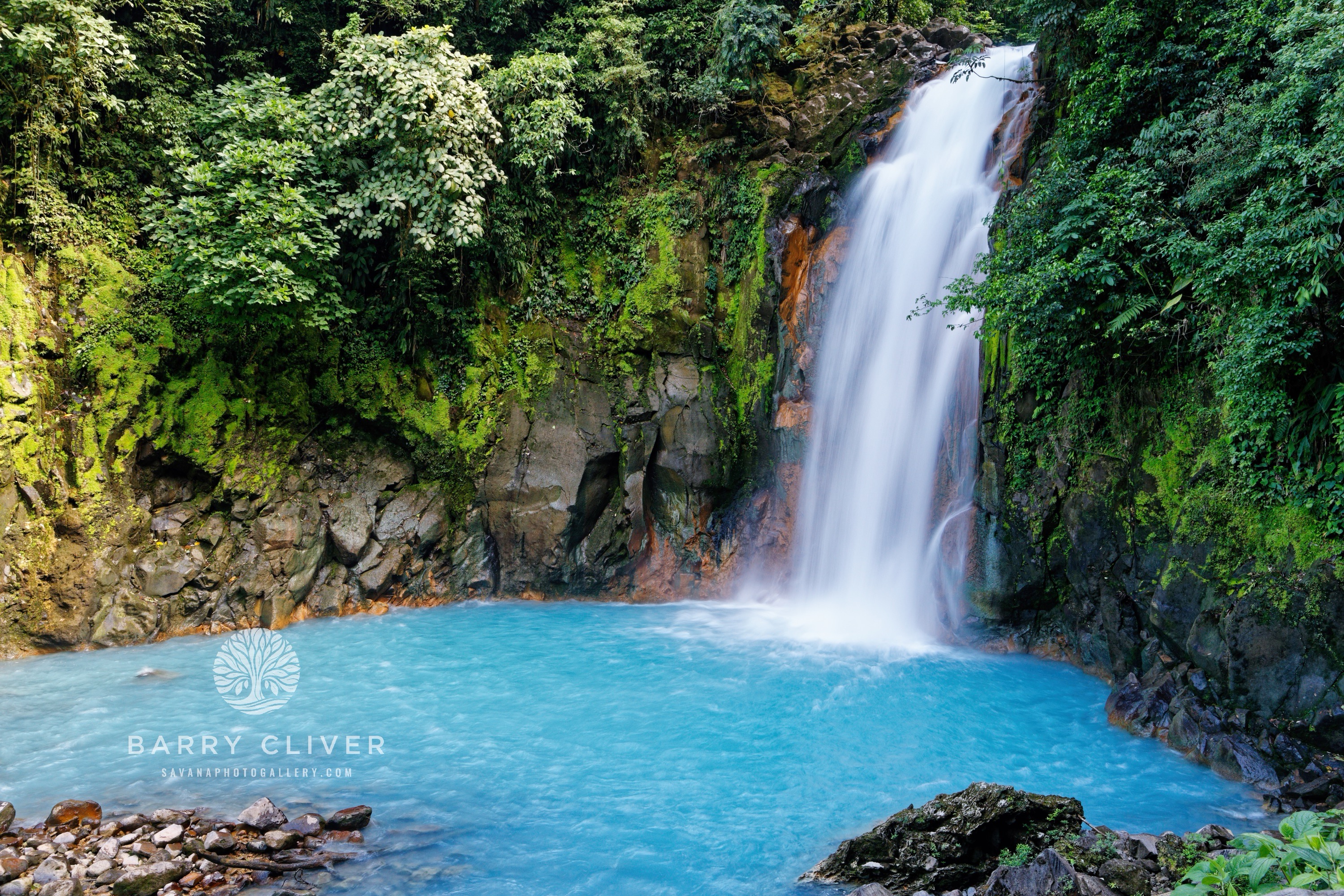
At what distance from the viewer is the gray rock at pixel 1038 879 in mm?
4246

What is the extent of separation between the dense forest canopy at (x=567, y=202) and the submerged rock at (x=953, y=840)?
12.9ft

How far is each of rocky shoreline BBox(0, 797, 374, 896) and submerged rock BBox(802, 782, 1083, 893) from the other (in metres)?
3.76

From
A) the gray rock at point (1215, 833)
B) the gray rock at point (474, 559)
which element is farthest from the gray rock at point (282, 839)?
the gray rock at point (474, 559)

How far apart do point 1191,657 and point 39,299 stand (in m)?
15.7

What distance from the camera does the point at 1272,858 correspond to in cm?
322

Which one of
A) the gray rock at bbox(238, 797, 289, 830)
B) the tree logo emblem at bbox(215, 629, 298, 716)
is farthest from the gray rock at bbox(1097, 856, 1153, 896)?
the tree logo emblem at bbox(215, 629, 298, 716)

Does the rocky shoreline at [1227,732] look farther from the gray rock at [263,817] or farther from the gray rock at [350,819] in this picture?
the gray rock at [263,817]

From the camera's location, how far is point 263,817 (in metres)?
5.94

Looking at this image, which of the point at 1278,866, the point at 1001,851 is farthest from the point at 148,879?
the point at 1278,866

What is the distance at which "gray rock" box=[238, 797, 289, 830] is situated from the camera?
5.90 metres

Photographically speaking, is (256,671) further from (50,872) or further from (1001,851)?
(1001,851)

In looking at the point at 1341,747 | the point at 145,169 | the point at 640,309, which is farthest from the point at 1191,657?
the point at 145,169

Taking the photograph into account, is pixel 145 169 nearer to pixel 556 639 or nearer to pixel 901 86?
pixel 556 639

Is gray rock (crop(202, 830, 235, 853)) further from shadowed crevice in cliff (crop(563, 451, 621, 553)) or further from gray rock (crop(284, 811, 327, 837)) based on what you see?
shadowed crevice in cliff (crop(563, 451, 621, 553))
